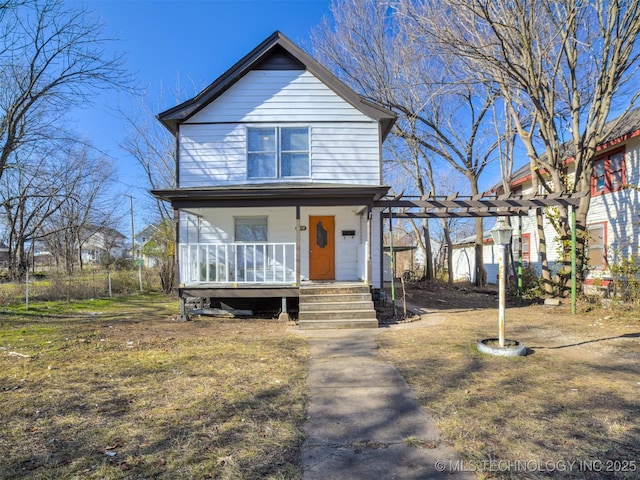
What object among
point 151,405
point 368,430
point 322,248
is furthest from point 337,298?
point 368,430

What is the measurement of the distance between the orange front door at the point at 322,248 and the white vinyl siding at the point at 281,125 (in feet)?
5.09

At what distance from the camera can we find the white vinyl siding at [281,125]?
10875 millimetres

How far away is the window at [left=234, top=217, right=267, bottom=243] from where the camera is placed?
11461 millimetres

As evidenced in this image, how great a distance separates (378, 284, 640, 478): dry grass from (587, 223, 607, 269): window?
20.2ft

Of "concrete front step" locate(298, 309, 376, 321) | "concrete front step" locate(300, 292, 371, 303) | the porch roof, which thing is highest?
the porch roof

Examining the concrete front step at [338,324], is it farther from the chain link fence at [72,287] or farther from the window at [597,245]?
the window at [597,245]

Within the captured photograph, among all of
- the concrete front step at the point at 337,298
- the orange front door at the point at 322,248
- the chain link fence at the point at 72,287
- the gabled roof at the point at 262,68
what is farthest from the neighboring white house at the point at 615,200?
the chain link fence at the point at 72,287

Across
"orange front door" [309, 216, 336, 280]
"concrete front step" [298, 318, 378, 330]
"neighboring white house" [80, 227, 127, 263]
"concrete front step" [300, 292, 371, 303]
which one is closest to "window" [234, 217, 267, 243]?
"orange front door" [309, 216, 336, 280]

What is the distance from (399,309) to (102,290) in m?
13.3

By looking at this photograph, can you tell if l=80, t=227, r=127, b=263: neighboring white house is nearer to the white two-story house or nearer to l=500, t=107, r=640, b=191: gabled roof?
the white two-story house

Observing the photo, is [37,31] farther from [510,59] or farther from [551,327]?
[551,327]

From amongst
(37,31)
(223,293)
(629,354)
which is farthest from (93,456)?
(37,31)

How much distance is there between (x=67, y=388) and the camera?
467 centimetres

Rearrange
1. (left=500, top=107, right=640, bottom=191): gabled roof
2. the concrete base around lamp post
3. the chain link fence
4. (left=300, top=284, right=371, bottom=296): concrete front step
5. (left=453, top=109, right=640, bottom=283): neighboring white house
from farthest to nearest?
1. the chain link fence
2. (left=453, top=109, right=640, bottom=283): neighboring white house
3. (left=500, top=107, right=640, bottom=191): gabled roof
4. (left=300, top=284, right=371, bottom=296): concrete front step
5. the concrete base around lamp post
